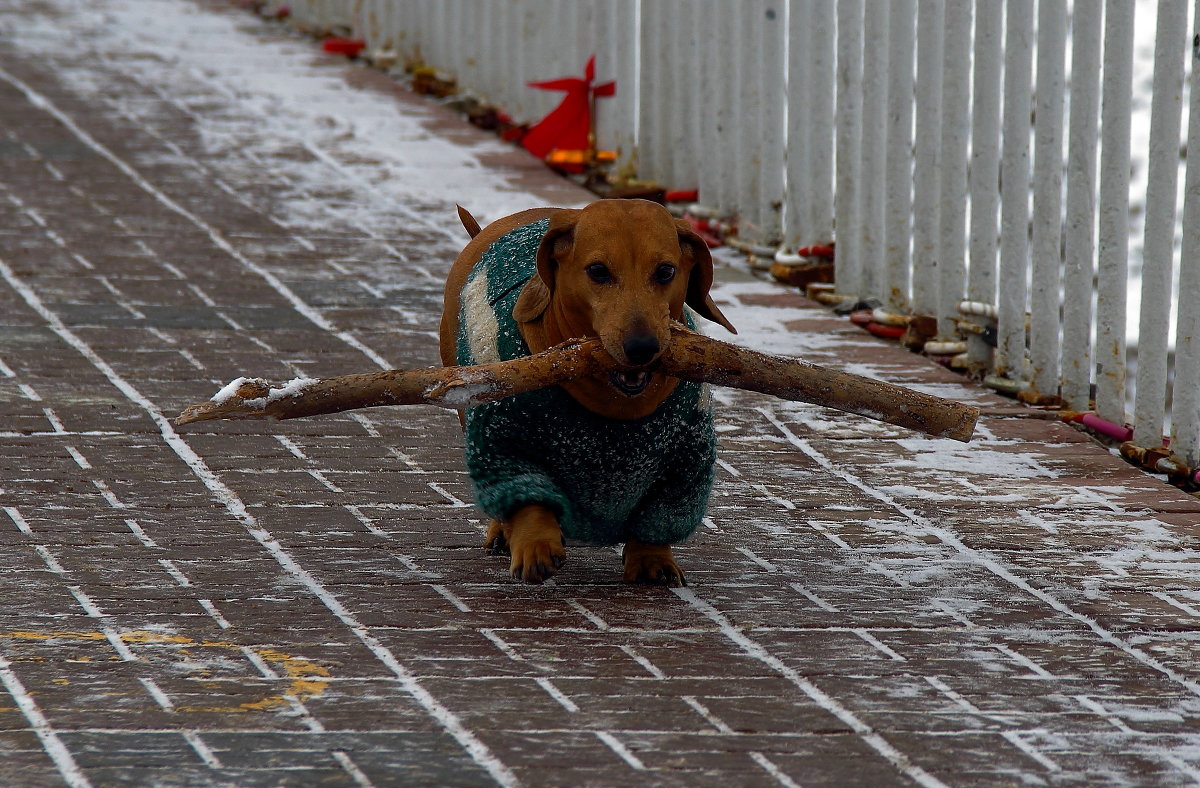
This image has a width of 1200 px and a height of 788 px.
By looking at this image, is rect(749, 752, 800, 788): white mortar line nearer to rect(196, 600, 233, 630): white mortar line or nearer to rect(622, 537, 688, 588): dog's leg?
rect(622, 537, 688, 588): dog's leg

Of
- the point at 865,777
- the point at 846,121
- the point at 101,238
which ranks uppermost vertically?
the point at 846,121

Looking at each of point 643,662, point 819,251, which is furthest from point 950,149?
point 643,662

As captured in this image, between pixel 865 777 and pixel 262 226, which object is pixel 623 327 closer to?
pixel 865 777

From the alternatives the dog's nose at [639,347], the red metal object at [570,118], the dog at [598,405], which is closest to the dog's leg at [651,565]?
the dog at [598,405]

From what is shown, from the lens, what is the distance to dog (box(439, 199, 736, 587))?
4.50 meters

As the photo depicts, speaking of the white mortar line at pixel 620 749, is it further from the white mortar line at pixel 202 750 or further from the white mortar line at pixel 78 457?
the white mortar line at pixel 78 457

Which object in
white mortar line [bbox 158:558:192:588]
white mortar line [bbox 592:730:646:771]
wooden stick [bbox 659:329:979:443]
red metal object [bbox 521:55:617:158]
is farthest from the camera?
red metal object [bbox 521:55:617:158]

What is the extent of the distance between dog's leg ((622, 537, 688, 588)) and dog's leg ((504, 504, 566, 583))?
27 centimetres

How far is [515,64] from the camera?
37.8ft

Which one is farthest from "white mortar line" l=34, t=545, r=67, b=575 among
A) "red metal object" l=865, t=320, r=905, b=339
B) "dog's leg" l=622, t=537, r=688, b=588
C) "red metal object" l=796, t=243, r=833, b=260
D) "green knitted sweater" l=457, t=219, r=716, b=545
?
"red metal object" l=796, t=243, r=833, b=260

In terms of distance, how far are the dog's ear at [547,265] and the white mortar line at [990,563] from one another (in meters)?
1.56

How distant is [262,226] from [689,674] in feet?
19.4

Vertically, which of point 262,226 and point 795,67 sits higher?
point 795,67

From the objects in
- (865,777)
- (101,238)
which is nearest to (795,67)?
(101,238)
